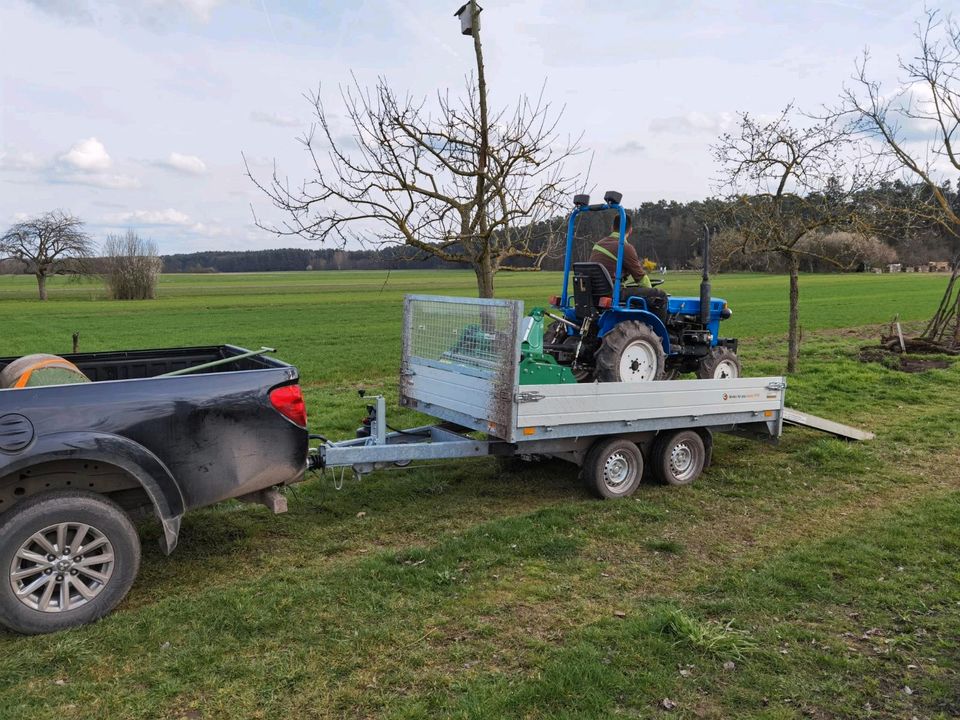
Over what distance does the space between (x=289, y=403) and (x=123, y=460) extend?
1130mm

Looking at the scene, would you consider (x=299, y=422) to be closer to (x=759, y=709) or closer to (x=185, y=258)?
(x=759, y=709)

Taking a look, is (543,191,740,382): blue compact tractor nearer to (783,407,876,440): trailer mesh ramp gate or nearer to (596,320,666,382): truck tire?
(596,320,666,382): truck tire

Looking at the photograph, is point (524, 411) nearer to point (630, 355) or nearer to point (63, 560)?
point (630, 355)

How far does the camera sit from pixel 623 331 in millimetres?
7402

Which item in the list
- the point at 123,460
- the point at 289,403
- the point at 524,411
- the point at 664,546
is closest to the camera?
the point at 123,460

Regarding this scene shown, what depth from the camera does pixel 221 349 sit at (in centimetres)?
684

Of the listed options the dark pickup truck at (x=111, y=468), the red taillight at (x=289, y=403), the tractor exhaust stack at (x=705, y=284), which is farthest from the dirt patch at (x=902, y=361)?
the dark pickup truck at (x=111, y=468)

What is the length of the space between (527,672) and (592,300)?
14.6 feet

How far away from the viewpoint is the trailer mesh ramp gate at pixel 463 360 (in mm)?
6168

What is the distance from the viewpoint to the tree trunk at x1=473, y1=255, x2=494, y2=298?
358 inches

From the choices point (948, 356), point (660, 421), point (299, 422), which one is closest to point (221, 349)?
point (299, 422)

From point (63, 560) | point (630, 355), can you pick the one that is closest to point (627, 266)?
point (630, 355)

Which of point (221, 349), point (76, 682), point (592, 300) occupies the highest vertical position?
point (592, 300)

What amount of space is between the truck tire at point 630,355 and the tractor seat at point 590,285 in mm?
375
